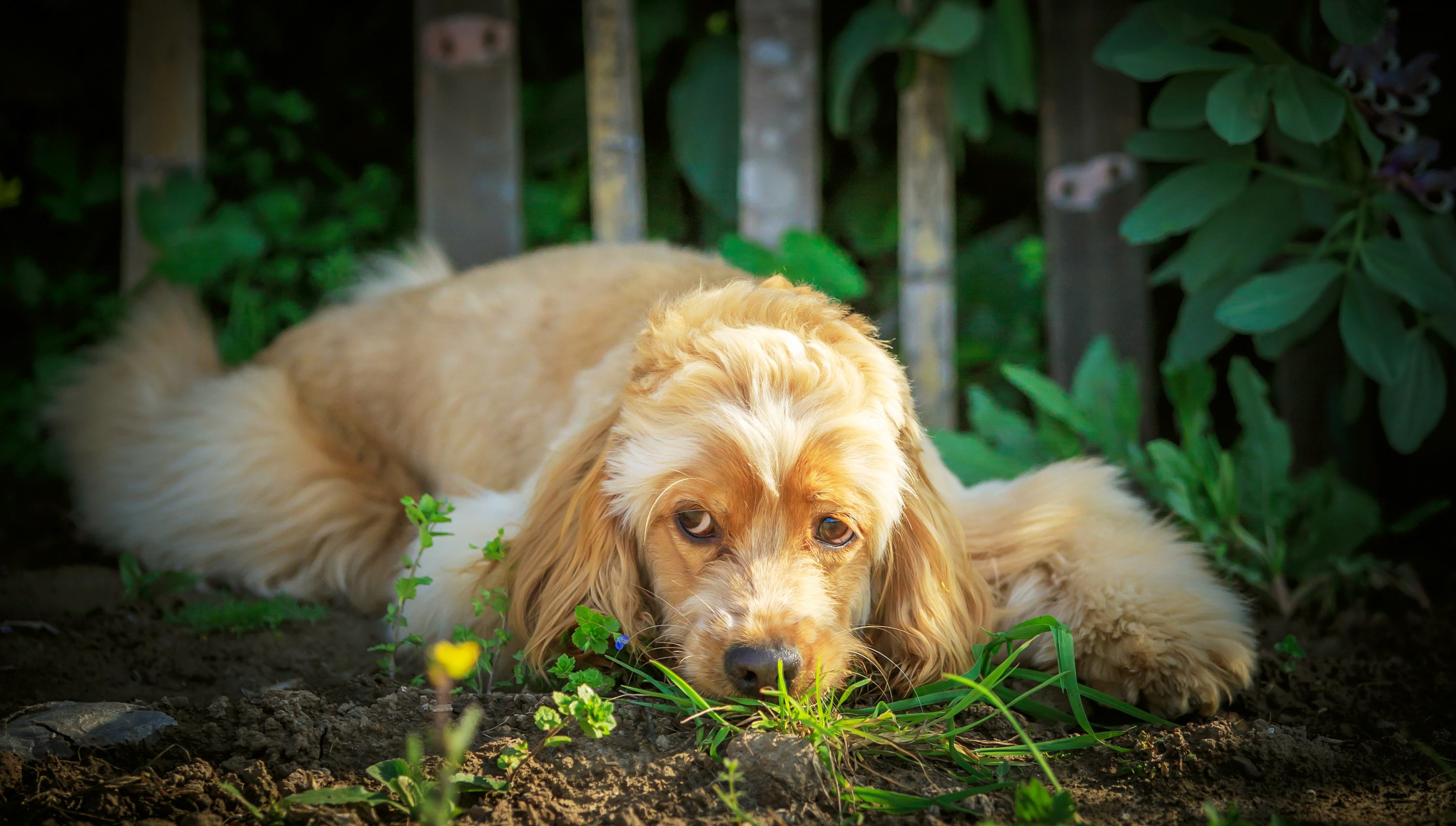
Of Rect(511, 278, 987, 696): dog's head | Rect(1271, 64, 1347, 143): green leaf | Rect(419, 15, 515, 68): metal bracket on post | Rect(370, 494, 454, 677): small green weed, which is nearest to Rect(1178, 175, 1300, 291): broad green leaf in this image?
Rect(1271, 64, 1347, 143): green leaf

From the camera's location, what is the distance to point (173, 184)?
4.06 m

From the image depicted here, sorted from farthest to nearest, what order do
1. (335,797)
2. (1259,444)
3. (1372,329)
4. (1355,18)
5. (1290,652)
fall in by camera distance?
(1259,444) → (1372,329) → (1355,18) → (1290,652) → (335,797)

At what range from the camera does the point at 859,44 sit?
12.7ft

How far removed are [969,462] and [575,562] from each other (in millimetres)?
1578

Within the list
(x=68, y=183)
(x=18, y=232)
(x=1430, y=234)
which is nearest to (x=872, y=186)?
(x=1430, y=234)

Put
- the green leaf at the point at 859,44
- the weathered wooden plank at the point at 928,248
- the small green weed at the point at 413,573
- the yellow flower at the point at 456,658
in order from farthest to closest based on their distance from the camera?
the weathered wooden plank at the point at 928,248 → the green leaf at the point at 859,44 → the small green weed at the point at 413,573 → the yellow flower at the point at 456,658

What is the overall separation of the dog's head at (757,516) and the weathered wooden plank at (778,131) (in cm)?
165

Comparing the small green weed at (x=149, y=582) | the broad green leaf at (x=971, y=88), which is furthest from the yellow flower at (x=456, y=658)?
the broad green leaf at (x=971, y=88)

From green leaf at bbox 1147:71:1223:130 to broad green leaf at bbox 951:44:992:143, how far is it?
2.94 ft

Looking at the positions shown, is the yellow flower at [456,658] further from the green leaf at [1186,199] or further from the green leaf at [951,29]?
the green leaf at [951,29]

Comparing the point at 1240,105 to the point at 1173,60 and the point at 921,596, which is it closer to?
the point at 1173,60

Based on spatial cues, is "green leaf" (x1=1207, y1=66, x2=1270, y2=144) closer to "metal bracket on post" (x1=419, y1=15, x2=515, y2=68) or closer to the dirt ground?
the dirt ground

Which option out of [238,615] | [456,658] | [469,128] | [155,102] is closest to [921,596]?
[456,658]

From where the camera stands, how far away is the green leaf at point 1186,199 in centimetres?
304
